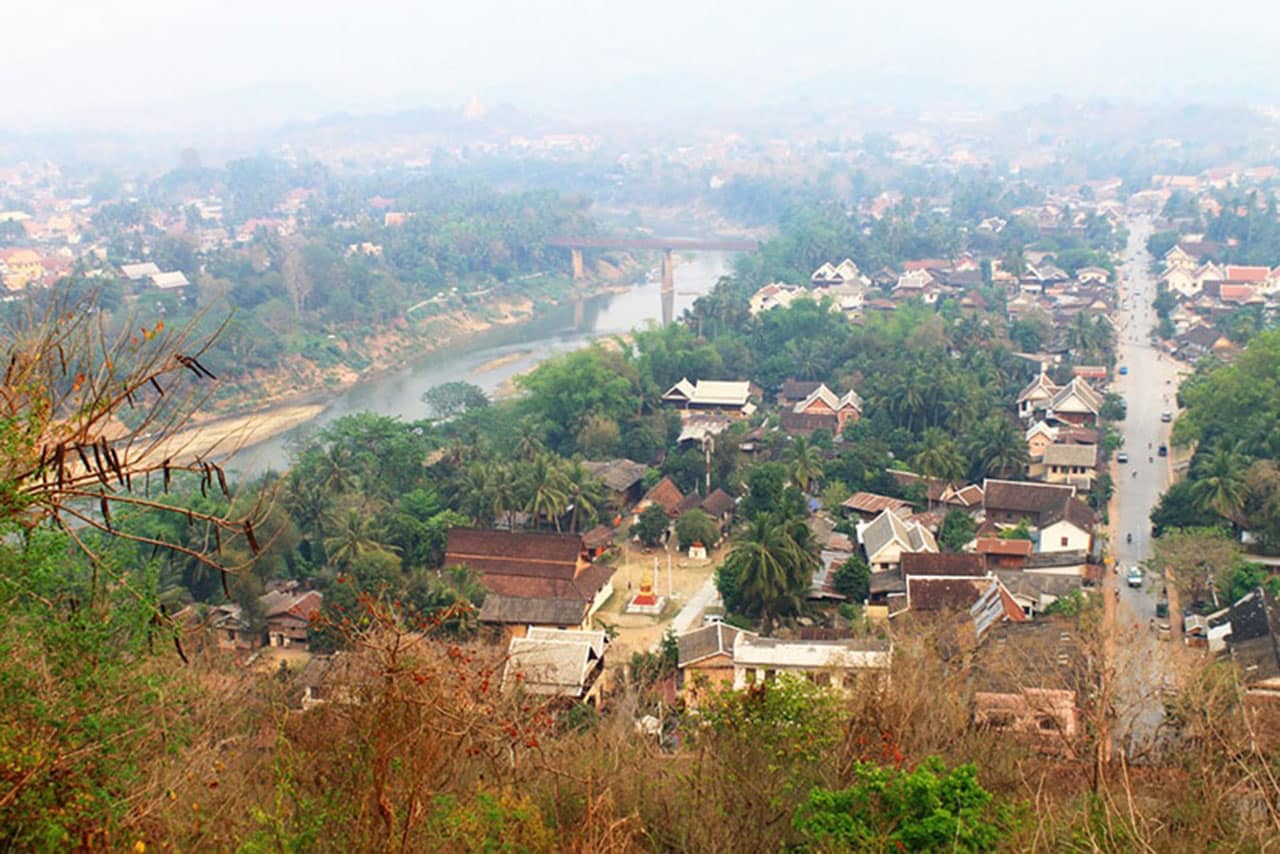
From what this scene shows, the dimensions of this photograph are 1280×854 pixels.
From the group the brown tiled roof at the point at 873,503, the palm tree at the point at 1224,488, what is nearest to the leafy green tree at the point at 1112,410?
the brown tiled roof at the point at 873,503

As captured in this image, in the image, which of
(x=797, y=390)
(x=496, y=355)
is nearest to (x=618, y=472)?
(x=797, y=390)

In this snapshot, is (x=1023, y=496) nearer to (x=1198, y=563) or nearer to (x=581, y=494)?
(x=1198, y=563)

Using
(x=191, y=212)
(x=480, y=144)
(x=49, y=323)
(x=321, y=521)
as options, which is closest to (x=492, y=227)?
(x=191, y=212)

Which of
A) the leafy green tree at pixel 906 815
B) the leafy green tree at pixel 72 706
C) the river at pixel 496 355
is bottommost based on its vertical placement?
the river at pixel 496 355

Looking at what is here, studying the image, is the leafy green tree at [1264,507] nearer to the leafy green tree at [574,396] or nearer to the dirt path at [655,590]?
the dirt path at [655,590]

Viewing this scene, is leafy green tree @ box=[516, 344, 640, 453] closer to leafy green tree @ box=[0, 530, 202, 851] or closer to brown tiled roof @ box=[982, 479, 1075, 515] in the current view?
brown tiled roof @ box=[982, 479, 1075, 515]

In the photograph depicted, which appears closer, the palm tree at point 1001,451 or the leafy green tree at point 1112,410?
the palm tree at point 1001,451

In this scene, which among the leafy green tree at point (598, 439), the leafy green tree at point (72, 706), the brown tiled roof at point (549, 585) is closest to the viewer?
the leafy green tree at point (72, 706)

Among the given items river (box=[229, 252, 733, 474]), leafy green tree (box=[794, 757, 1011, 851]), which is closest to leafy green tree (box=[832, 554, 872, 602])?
leafy green tree (box=[794, 757, 1011, 851])
